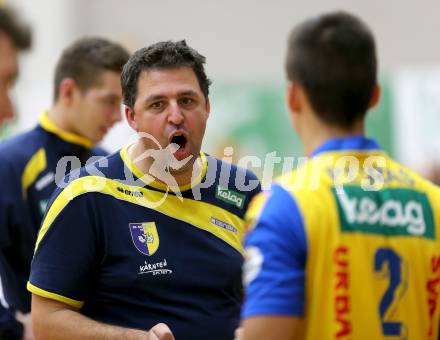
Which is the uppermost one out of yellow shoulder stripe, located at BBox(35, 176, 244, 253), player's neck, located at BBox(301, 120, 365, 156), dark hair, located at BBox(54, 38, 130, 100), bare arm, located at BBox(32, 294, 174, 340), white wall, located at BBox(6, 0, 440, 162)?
white wall, located at BBox(6, 0, 440, 162)

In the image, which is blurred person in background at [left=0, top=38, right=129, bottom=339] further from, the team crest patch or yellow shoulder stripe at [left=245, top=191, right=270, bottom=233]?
yellow shoulder stripe at [left=245, top=191, right=270, bottom=233]

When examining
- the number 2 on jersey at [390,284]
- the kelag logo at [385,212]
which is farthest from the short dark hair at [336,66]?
the number 2 on jersey at [390,284]

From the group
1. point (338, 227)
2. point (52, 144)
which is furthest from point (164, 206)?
point (52, 144)

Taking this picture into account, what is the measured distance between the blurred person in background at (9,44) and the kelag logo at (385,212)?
1.89m

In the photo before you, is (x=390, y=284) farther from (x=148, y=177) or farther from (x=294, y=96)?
(x=148, y=177)

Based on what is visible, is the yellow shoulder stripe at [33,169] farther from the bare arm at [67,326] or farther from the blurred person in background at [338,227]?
the blurred person in background at [338,227]

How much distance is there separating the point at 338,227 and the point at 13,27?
200 cm

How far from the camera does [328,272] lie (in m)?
2.81

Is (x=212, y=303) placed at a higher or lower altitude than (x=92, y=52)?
lower

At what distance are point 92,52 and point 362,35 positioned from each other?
312 centimetres

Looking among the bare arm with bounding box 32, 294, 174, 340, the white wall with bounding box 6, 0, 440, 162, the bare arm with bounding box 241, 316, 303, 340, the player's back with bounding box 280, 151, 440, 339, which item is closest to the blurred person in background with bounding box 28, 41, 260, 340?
the bare arm with bounding box 32, 294, 174, 340

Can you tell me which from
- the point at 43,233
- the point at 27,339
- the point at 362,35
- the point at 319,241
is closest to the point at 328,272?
the point at 319,241

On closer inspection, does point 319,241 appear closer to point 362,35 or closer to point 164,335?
point 362,35

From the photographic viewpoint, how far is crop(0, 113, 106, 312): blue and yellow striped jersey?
5.09 metres
